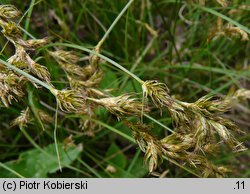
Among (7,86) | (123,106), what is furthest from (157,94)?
(7,86)

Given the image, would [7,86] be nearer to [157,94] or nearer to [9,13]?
[9,13]

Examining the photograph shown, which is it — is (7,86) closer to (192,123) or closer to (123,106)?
(123,106)

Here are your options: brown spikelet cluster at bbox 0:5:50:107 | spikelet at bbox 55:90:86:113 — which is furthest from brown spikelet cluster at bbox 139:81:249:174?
brown spikelet cluster at bbox 0:5:50:107

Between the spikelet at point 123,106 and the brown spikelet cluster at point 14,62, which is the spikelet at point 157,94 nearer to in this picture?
the spikelet at point 123,106

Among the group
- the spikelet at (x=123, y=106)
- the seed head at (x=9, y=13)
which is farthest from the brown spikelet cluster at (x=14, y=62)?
the spikelet at (x=123, y=106)

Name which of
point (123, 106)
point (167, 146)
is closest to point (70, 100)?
point (123, 106)

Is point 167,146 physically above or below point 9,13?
below

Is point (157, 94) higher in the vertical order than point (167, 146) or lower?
higher

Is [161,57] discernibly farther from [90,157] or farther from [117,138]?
[90,157]

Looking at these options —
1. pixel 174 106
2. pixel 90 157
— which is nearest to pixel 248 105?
pixel 90 157

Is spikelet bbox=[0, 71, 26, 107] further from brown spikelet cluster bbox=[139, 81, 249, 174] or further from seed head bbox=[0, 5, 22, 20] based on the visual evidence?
brown spikelet cluster bbox=[139, 81, 249, 174]

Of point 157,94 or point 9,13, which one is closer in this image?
point 157,94
